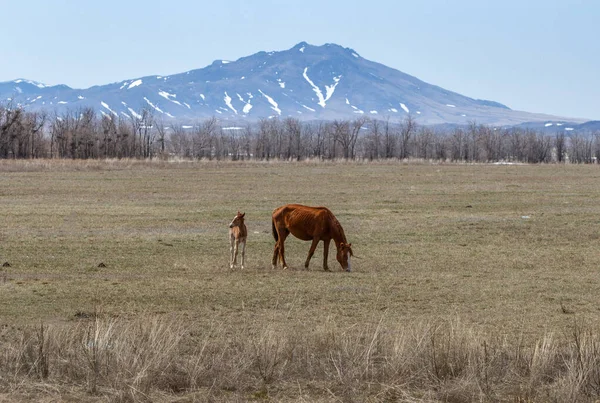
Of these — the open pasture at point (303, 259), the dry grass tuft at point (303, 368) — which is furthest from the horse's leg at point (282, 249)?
the dry grass tuft at point (303, 368)

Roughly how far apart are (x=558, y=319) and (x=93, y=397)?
835 centimetres

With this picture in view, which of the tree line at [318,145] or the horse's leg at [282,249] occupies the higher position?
the tree line at [318,145]

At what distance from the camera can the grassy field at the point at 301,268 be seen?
14141mm

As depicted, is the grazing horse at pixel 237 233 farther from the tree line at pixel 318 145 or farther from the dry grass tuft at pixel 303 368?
the tree line at pixel 318 145

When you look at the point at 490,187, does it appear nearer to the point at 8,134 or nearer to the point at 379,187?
the point at 379,187

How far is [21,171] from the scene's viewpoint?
67.9 metres

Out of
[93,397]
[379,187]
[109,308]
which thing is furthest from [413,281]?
[379,187]

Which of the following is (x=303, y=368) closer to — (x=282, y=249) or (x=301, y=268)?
(x=282, y=249)

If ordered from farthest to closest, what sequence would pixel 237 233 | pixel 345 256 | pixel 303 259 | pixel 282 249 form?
pixel 303 259
pixel 282 249
pixel 345 256
pixel 237 233

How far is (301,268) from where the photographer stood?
20938 millimetres

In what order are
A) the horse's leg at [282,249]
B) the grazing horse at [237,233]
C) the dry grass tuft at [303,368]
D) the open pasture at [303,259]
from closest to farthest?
the dry grass tuft at [303,368] → the open pasture at [303,259] → the grazing horse at [237,233] → the horse's leg at [282,249]

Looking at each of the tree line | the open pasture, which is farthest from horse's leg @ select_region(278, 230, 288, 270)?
the tree line

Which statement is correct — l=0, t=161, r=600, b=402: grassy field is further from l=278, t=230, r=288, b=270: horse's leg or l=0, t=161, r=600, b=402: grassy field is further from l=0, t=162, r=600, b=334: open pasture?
l=278, t=230, r=288, b=270: horse's leg

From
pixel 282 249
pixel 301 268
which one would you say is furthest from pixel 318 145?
pixel 282 249
